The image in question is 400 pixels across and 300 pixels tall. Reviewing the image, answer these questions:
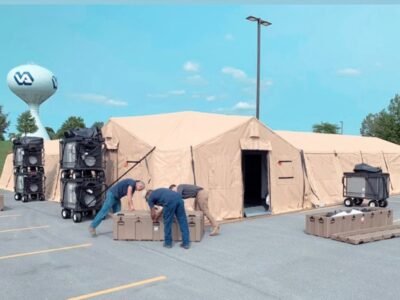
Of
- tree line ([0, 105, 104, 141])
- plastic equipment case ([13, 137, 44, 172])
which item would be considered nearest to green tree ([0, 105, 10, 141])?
tree line ([0, 105, 104, 141])

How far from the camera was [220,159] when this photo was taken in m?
12.1

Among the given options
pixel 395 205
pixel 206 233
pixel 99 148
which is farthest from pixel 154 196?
pixel 395 205

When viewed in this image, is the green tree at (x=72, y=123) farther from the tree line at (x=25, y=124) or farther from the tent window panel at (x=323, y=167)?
the tent window panel at (x=323, y=167)

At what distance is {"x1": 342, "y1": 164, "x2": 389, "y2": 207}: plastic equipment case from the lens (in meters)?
14.7

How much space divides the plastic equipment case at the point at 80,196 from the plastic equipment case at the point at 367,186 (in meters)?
9.28

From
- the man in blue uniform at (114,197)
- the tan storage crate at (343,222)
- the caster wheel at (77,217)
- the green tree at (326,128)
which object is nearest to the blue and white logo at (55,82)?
the green tree at (326,128)

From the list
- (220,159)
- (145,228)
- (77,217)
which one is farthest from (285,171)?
(77,217)

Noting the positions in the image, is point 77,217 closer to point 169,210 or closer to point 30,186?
point 169,210

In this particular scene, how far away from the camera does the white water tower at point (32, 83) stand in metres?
54.6

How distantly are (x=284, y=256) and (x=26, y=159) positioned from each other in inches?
557

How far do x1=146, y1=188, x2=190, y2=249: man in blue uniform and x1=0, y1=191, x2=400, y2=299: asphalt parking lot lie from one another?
0.26m

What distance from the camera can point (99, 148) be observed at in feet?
41.0

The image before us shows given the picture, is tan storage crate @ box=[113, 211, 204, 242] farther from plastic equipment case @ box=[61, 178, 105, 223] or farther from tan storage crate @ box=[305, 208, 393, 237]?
plastic equipment case @ box=[61, 178, 105, 223]

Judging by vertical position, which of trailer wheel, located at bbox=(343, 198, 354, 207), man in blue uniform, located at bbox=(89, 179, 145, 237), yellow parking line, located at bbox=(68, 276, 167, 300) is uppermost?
man in blue uniform, located at bbox=(89, 179, 145, 237)
